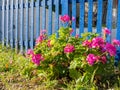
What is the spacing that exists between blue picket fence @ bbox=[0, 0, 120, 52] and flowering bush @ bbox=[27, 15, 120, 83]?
0.87 meters

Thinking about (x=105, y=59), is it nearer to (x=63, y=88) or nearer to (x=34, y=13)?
(x=63, y=88)

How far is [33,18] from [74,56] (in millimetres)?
2851

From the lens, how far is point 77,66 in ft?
14.2

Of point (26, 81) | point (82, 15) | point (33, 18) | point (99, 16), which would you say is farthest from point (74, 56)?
point (33, 18)

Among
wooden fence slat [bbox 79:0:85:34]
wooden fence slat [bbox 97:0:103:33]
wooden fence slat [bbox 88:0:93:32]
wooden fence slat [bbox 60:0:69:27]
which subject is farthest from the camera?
wooden fence slat [bbox 60:0:69:27]

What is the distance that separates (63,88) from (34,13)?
298 cm

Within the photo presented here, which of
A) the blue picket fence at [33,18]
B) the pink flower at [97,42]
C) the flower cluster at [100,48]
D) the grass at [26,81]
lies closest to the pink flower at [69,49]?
the flower cluster at [100,48]

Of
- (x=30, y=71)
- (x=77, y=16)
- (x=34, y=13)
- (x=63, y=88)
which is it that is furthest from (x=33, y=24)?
(x=63, y=88)

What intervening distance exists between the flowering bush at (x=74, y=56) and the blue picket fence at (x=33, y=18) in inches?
34.1

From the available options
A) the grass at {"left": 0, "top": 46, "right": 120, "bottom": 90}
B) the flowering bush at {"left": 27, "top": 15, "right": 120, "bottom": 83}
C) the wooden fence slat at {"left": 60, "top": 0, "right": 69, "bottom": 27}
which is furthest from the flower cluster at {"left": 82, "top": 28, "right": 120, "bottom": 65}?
the wooden fence slat at {"left": 60, "top": 0, "right": 69, "bottom": 27}

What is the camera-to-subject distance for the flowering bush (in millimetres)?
4199

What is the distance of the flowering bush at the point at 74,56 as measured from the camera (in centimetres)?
420

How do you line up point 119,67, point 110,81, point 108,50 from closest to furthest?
1. point 108,50
2. point 110,81
3. point 119,67

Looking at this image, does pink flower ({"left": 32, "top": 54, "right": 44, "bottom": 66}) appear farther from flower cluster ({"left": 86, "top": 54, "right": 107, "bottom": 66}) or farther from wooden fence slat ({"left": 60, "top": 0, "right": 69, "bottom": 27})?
wooden fence slat ({"left": 60, "top": 0, "right": 69, "bottom": 27})
